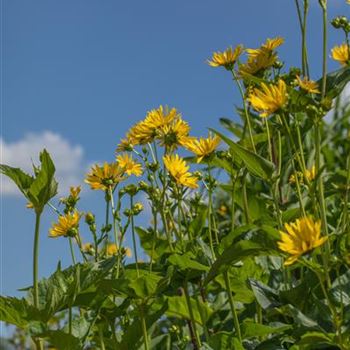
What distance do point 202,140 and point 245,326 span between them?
0.48 m

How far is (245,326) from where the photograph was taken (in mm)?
1510

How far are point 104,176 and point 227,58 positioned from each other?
0.43 m

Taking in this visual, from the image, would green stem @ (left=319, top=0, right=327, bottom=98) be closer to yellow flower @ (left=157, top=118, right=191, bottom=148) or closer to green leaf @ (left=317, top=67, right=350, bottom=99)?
green leaf @ (left=317, top=67, right=350, bottom=99)

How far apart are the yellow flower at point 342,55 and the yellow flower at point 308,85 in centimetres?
17

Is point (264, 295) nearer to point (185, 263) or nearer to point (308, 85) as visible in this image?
point (185, 263)

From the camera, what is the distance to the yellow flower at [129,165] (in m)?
1.84

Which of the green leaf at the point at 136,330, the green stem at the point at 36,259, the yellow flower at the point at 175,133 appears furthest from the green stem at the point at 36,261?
the yellow flower at the point at 175,133

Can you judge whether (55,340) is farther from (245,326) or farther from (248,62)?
(248,62)

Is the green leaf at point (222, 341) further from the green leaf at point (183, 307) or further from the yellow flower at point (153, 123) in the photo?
the yellow flower at point (153, 123)

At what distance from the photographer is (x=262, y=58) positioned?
5.34ft

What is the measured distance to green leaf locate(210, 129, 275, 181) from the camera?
1339 mm

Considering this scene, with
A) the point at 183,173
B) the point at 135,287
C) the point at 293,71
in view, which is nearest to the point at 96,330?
the point at 135,287

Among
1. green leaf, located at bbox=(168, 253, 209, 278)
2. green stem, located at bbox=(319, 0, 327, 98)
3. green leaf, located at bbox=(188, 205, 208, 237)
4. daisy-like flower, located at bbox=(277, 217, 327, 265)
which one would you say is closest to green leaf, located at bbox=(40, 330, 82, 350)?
green leaf, located at bbox=(168, 253, 209, 278)

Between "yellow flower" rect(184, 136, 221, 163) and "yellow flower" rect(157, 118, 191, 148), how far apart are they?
0.07 ft
